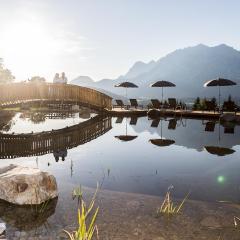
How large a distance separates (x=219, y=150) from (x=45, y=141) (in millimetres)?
7176

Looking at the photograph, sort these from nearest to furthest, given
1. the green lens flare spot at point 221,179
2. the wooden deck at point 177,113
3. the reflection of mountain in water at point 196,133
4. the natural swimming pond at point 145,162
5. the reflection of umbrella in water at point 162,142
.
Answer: the natural swimming pond at point 145,162
the green lens flare spot at point 221,179
the reflection of umbrella in water at point 162,142
the reflection of mountain in water at point 196,133
the wooden deck at point 177,113

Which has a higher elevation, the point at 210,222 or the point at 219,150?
the point at 219,150

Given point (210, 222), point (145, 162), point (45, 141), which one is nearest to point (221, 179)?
→ point (145, 162)

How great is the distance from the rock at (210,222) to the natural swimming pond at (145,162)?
122 centimetres

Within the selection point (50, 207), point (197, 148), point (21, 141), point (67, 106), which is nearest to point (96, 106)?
point (67, 106)

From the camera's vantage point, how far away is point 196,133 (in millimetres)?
17891

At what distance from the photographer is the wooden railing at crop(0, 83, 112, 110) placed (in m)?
23.9

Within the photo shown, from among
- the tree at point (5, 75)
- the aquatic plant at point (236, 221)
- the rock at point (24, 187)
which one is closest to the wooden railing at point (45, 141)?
the rock at point (24, 187)

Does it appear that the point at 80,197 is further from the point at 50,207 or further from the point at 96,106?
the point at 96,106

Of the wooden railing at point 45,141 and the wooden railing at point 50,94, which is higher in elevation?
the wooden railing at point 50,94

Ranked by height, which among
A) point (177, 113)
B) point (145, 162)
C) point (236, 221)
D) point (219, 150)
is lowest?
point (236, 221)

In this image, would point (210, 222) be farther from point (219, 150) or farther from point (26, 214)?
point (219, 150)

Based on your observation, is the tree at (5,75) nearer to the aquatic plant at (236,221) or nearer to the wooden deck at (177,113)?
the wooden deck at (177,113)

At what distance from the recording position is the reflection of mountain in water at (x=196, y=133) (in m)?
15.1
